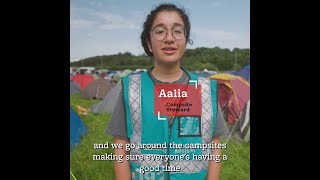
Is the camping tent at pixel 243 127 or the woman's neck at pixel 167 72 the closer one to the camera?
the woman's neck at pixel 167 72

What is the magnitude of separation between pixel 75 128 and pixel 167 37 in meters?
1.11

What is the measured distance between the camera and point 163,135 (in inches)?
93.4

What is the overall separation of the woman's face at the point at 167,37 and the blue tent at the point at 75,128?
0.76 meters

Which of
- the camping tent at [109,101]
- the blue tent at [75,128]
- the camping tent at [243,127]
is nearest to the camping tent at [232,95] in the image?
the camping tent at [243,127]

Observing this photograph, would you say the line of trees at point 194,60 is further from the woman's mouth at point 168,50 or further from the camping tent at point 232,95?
the camping tent at point 232,95

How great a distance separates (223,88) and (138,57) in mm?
1628

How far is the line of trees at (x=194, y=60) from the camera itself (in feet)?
8.11

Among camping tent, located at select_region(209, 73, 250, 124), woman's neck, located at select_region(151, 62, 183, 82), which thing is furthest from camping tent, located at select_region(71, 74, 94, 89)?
camping tent, located at select_region(209, 73, 250, 124)

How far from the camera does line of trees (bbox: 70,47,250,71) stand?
97.3 inches

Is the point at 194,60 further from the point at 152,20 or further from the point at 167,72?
the point at 152,20

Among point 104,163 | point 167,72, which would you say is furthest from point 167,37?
point 104,163

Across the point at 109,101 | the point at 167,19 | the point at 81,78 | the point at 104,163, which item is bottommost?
the point at 104,163

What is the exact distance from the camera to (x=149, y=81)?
239cm

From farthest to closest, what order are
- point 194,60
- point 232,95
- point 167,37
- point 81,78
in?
point 232,95 < point 81,78 < point 194,60 < point 167,37
